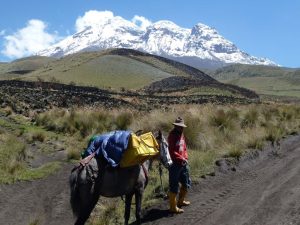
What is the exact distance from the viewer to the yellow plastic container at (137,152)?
963 centimetres

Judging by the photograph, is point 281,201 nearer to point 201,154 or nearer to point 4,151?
point 201,154

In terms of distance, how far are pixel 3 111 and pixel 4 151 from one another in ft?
42.0

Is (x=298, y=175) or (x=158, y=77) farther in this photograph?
(x=158, y=77)

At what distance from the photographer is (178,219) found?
35.3 ft

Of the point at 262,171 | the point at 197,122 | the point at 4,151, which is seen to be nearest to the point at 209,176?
the point at 262,171

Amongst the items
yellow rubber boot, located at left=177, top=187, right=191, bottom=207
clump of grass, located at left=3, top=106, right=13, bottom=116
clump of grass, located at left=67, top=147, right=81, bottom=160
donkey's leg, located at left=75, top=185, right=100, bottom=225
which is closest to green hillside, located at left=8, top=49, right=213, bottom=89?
clump of grass, located at left=3, top=106, right=13, bottom=116

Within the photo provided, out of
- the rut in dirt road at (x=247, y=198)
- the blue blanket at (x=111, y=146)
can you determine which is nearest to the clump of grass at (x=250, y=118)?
the rut in dirt road at (x=247, y=198)

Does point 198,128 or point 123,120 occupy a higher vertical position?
point 198,128

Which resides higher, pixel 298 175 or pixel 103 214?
pixel 298 175

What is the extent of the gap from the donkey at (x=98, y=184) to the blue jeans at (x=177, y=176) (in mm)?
1052

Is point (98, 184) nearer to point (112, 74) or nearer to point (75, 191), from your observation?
point (75, 191)

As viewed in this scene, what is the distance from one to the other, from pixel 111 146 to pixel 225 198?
11.5ft

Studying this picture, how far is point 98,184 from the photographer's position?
30.4ft

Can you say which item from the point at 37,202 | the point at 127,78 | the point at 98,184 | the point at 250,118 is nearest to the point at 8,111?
the point at 250,118
